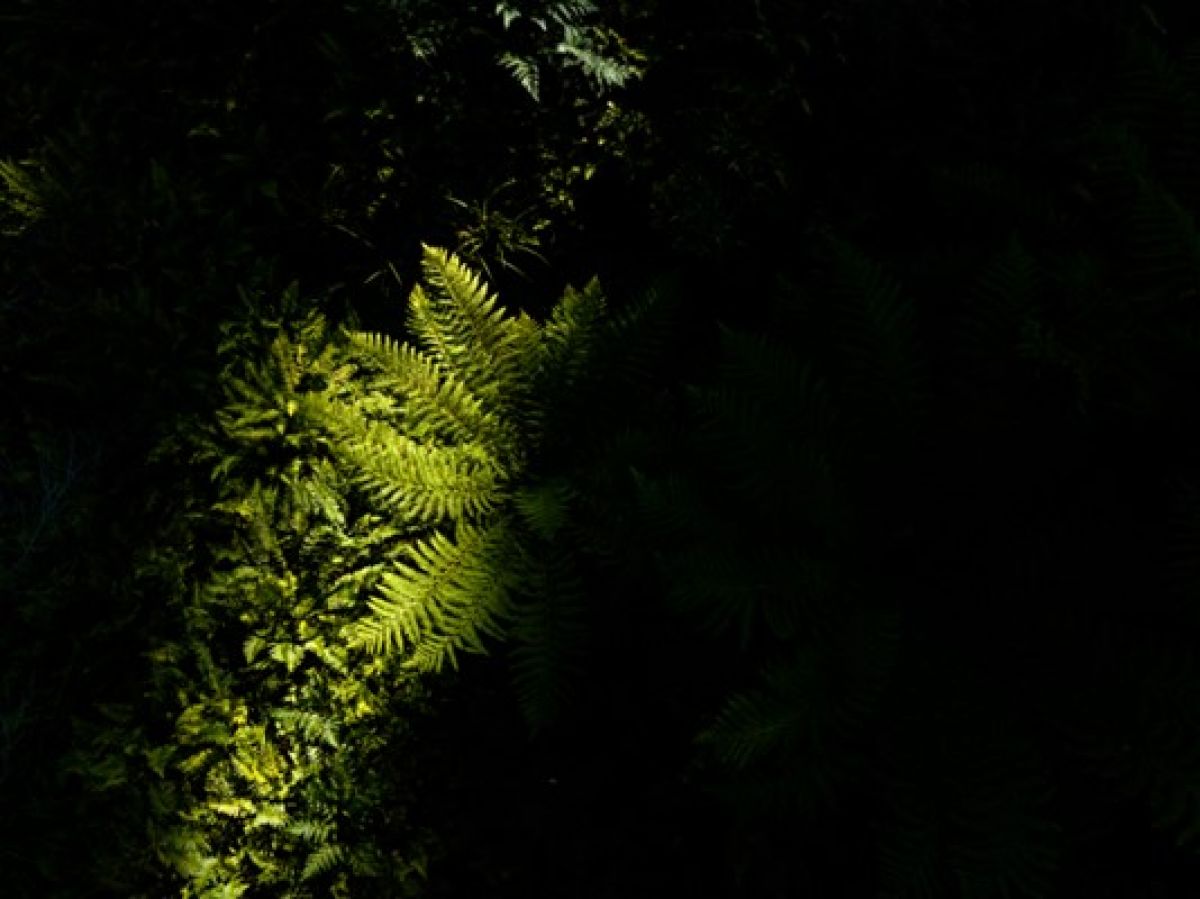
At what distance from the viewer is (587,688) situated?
2934mm

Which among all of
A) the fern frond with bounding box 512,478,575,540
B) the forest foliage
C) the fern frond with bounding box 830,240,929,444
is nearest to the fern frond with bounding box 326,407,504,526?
the forest foliage

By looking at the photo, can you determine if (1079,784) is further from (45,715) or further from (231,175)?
(231,175)

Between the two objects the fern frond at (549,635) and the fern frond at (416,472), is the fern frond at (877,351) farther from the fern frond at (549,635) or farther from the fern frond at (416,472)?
the fern frond at (416,472)

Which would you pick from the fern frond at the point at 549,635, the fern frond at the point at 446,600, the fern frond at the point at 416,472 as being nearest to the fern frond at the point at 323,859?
the fern frond at the point at 446,600

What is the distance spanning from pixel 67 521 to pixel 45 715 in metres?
0.66

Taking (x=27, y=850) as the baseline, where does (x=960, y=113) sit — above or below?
above

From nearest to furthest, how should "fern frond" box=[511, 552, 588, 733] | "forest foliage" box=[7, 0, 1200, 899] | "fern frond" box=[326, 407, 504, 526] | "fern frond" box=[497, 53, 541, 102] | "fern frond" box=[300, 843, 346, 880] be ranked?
1. "forest foliage" box=[7, 0, 1200, 899]
2. "fern frond" box=[511, 552, 588, 733]
3. "fern frond" box=[300, 843, 346, 880]
4. "fern frond" box=[326, 407, 504, 526]
5. "fern frond" box=[497, 53, 541, 102]

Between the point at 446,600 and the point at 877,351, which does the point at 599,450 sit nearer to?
the point at 446,600

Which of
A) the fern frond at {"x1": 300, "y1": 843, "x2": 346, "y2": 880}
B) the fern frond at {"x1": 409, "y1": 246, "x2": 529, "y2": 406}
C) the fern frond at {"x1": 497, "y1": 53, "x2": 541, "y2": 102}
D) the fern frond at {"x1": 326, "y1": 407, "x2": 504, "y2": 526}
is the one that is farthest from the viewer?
the fern frond at {"x1": 497, "y1": 53, "x2": 541, "y2": 102}

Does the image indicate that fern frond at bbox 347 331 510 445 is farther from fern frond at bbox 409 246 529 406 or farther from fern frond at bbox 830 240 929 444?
fern frond at bbox 830 240 929 444

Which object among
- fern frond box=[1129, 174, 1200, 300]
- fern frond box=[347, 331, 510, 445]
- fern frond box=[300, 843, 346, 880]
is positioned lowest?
fern frond box=[300, 843, 346, 880]

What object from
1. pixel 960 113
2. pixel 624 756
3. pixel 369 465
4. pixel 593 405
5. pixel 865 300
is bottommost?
pixel 624 756

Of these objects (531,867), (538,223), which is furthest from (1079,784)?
(538,223)

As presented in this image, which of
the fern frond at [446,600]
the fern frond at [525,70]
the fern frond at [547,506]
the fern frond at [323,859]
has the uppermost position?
the fern frond at [525,70]
